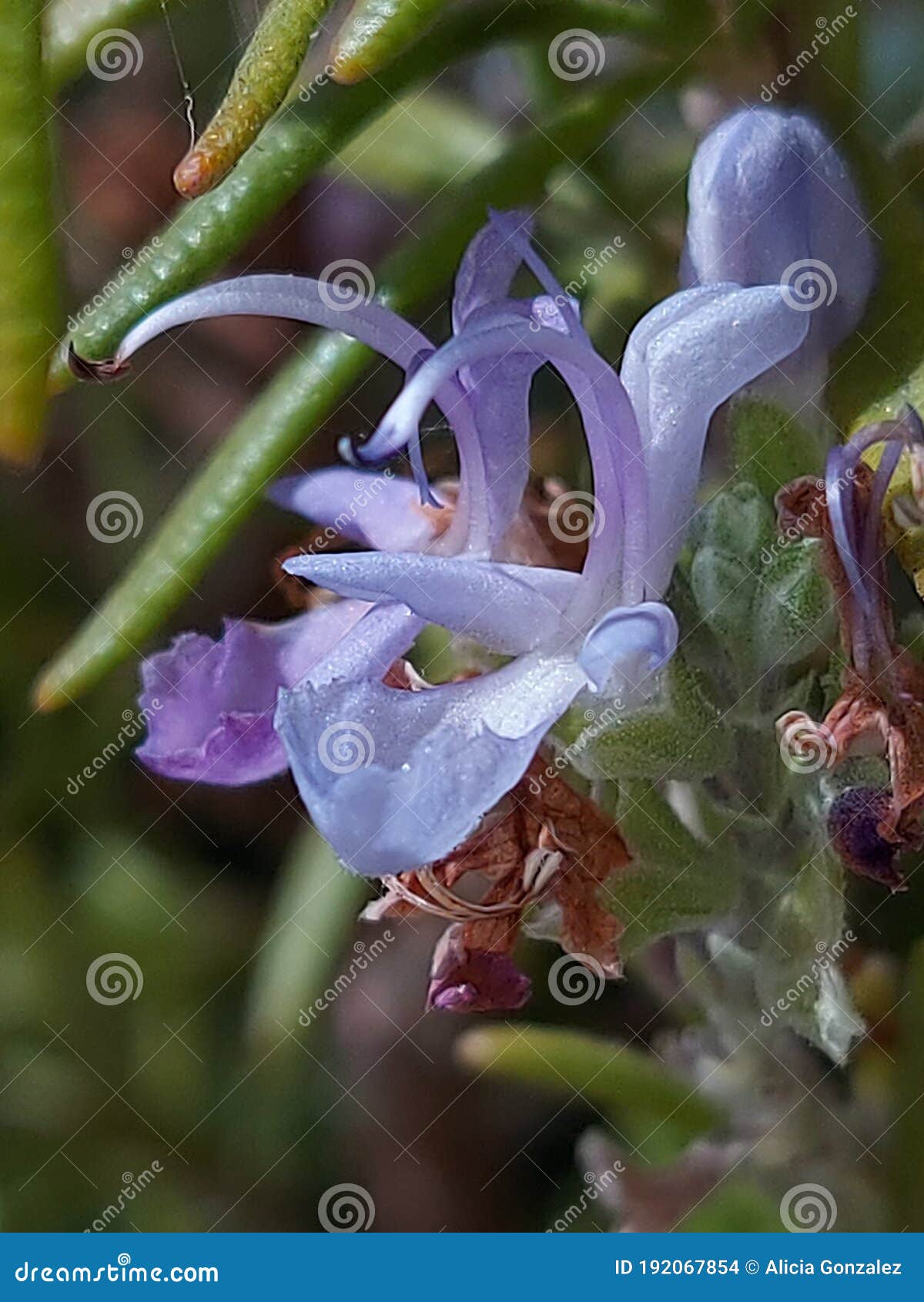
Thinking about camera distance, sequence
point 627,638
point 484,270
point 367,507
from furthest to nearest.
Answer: point 367,507, point 484,270, point 627,638

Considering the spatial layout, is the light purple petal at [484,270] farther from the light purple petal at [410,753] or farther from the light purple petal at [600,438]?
the light purple petal at [410,753]

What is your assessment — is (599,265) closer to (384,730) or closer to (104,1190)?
(384,730)

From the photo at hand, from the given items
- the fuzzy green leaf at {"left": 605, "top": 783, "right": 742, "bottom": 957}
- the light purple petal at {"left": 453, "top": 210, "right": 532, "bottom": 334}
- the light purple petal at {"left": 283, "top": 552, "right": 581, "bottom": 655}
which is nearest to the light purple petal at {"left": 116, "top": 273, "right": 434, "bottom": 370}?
the light purple petal at {"left": 453, "top": 210, "right": 532, "bottom": 334}

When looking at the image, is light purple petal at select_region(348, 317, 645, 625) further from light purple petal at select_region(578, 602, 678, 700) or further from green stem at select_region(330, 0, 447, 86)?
green stem at select_region(330, 0, 447, 86)

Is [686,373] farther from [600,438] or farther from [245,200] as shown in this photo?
[245,200]

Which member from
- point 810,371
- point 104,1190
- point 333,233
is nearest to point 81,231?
point 333,233

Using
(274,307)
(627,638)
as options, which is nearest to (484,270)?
(274,307)

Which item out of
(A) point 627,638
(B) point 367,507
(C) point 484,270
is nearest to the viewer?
(A) point 627,638
